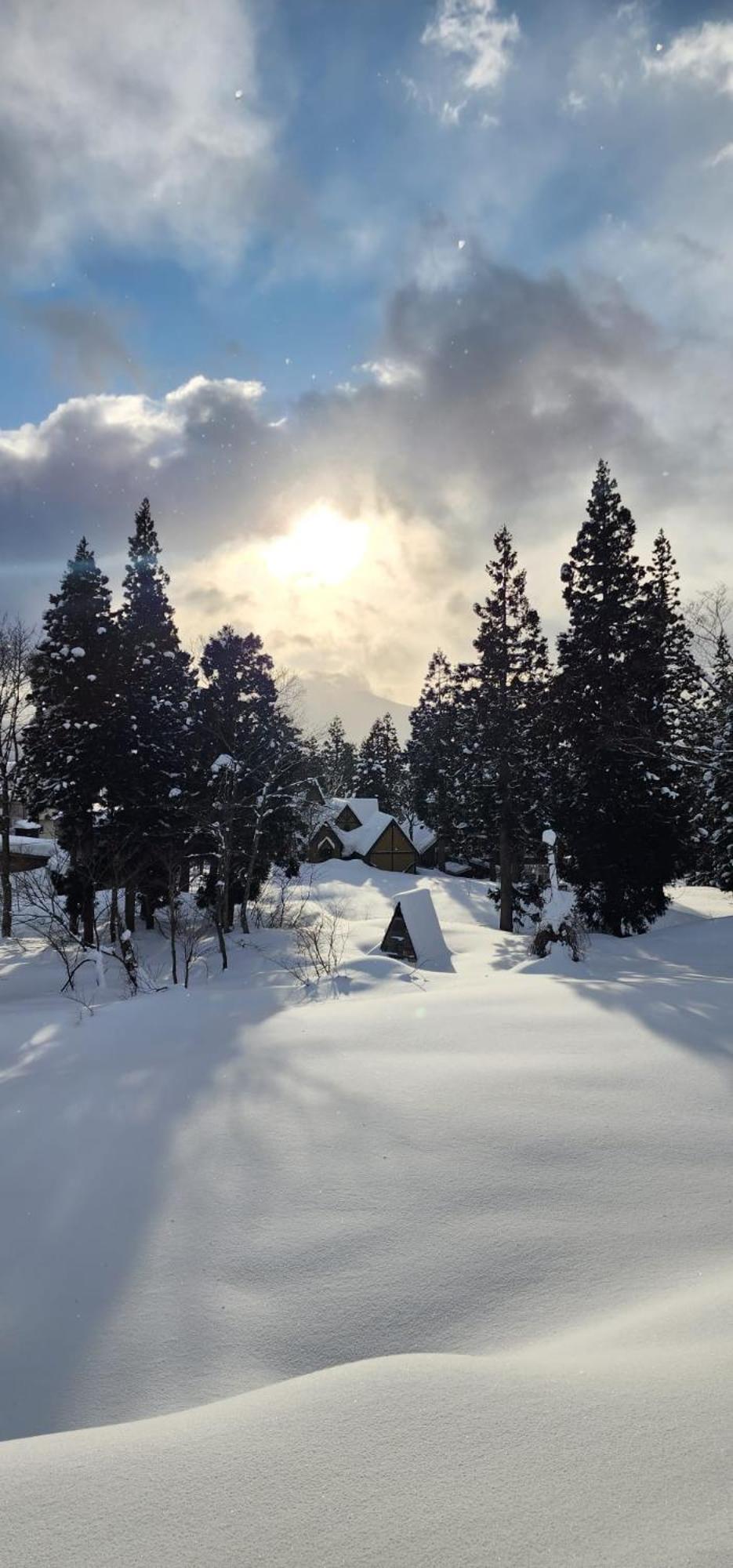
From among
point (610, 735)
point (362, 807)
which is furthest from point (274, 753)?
point (362, 807)

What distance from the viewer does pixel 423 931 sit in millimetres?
18125

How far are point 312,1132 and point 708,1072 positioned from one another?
135 inches

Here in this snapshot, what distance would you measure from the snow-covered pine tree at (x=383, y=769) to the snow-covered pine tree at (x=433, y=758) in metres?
2.85

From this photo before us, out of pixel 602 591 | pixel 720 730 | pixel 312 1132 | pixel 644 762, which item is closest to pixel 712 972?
pixel 720 730

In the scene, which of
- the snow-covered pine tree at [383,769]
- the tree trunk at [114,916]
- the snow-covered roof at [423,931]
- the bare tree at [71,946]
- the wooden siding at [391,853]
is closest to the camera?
the bare tree at [71,946]

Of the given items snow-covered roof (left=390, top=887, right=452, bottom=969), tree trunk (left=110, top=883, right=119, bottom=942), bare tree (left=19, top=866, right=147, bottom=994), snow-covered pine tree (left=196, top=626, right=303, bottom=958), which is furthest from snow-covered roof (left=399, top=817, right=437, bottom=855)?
snow-covered roof (left=390, top=887, right=452, bottom=969)

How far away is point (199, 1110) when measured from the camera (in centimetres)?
603

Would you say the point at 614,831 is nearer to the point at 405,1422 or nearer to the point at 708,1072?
the point at 708,1072

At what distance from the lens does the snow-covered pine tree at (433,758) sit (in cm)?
4322

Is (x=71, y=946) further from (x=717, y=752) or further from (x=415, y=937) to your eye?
(x=717, y=752)

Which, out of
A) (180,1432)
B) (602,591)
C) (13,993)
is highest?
(602,591)

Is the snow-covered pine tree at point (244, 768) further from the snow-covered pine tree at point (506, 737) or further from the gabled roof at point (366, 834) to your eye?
the gabled roof at point (366, 834)

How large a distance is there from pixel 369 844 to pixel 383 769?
18220 millimetres

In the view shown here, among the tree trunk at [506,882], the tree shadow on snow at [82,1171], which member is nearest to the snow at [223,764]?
the tree trunk at [506,882]
